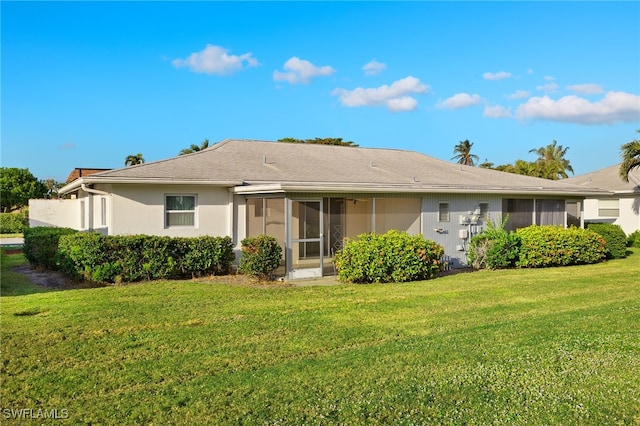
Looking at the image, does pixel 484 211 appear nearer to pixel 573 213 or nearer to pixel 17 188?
pixel 573 213

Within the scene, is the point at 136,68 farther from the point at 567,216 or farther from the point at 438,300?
the point at 567,216

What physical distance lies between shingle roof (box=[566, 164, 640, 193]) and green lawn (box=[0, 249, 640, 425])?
54.4ft

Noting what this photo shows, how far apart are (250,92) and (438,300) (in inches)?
621

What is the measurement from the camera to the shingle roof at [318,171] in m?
14.5

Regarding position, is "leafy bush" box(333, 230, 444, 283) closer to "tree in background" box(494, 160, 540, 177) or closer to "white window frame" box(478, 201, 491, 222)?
"white window frame" box(478, 201, 491, 222)

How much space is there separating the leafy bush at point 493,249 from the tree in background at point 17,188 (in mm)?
49933

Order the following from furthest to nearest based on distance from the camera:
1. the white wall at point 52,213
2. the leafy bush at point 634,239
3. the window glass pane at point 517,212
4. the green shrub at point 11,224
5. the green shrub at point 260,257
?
the green shrub at point 11,224 → the leafy bush at point 634,239 → the white wall at point 52,213 → the window glass pane at point 517,212 → the green shrub at point 260,257

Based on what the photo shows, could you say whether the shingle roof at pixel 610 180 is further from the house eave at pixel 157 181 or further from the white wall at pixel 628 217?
the house eave at pixel 157 181

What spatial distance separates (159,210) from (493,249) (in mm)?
9954

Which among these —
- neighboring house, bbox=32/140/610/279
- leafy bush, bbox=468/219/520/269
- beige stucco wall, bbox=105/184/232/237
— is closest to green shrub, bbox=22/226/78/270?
neighboring house, bbox=32/140/610/279

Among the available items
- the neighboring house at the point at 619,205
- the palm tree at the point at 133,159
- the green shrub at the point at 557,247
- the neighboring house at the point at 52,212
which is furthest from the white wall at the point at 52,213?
the palm tree at the point at 133,159

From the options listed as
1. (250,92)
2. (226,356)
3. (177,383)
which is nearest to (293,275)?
(226,356)

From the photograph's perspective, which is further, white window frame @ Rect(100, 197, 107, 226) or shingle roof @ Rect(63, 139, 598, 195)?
white window frame @ Rect(100, 197, 107, 226)

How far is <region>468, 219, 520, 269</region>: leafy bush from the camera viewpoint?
15.4 meters
